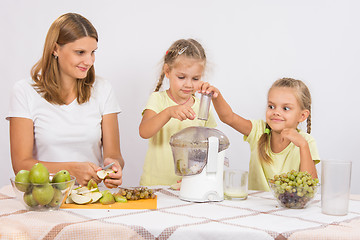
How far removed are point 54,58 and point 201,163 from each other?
92cm

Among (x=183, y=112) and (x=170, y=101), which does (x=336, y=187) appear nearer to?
(x=183, y=112)

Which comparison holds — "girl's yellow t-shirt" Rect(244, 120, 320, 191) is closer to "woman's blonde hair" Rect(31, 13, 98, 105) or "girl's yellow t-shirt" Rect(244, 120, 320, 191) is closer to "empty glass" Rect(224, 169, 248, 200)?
"empty glass" Rect(224, 169, 248, 200)

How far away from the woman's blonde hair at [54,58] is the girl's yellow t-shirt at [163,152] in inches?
13.8

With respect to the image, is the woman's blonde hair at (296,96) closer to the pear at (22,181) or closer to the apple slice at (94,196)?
the apple slice at (94,196)

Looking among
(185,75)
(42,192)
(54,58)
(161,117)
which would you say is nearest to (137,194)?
(42,192)

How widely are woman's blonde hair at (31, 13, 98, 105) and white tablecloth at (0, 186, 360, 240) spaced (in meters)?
0.71

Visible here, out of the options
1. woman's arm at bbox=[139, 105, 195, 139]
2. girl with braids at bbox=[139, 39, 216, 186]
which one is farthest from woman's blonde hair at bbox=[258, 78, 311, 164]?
woman's arm at bbox=[139, 105, 195, 139]

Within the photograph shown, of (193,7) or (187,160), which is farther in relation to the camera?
(193,7)

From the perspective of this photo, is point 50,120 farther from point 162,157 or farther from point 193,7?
point 193,7

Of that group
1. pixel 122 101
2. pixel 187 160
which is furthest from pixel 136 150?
pixel 187 160

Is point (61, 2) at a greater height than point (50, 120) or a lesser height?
greater

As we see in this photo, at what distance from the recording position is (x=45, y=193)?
48.3 inches

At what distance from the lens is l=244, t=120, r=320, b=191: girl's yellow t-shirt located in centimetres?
191

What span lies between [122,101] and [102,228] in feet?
5.45
